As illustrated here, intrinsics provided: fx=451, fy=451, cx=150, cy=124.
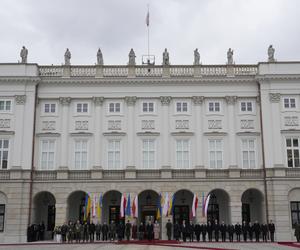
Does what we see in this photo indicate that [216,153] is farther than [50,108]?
No

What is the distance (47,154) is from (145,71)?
37.1ft

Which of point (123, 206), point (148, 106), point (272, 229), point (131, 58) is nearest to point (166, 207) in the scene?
point (123, 206)

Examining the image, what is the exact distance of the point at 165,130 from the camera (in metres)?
39.2

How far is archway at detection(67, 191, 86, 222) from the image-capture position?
129 feet

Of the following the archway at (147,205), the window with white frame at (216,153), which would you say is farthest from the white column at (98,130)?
the window with white frame at (216,153)

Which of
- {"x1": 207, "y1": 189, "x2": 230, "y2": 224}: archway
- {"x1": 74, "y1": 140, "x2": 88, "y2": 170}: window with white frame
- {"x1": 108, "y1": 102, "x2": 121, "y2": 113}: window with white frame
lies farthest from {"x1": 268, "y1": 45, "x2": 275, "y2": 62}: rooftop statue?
{"x1": 74, "y1": 140, "x2": 88, "y2": 170}: window with white frame

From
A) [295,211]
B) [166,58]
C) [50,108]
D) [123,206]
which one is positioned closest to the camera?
[123,206]

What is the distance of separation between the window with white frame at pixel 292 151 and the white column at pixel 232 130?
174 inches

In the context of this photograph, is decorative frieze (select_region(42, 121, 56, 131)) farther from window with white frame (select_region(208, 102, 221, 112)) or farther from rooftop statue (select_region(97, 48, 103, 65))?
window with white frame (select_region(208, 102, 221, 112))

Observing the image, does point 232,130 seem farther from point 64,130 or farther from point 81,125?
point 64,130

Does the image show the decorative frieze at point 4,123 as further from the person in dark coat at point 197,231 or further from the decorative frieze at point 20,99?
the person in dark coat at point 197,231

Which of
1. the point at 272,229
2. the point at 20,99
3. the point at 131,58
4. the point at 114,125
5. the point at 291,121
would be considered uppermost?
the point at 131,58

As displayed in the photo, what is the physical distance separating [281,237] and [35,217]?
20.4 m

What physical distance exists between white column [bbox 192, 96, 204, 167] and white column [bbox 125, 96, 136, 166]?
539 cm
